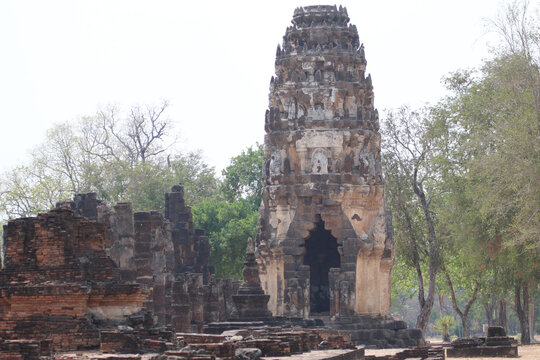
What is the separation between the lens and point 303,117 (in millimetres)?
32406

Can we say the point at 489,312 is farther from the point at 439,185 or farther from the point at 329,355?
the point at 329,355

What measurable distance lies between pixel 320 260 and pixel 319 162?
12.2 feet

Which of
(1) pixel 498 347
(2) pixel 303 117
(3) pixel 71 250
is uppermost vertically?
(2) pixel 303 117

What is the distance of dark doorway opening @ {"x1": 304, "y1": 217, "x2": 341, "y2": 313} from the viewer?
112 ft

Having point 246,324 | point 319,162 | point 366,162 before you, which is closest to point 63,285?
point 246,324

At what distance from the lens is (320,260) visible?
3456 cm

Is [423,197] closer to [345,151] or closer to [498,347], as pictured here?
[345,151]

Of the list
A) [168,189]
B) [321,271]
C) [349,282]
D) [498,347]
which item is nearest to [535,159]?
[498,347]

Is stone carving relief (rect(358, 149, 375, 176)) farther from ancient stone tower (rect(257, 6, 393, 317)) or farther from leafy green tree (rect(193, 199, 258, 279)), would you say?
leafy green tree (rect(193, 199, 258, 279))

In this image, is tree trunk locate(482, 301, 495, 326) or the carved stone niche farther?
tree trunk locate(482, 301, 495, 326)

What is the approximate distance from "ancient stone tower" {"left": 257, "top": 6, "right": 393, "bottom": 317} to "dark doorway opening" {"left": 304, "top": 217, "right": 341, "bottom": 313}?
0.68 meters

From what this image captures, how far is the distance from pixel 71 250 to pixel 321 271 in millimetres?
19625

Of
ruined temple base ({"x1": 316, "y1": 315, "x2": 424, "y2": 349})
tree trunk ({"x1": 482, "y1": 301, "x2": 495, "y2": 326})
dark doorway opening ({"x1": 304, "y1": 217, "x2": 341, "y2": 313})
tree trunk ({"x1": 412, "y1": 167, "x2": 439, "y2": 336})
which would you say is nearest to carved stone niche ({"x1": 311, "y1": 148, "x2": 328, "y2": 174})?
dark doorway opening ({"x1": 304, "y1": 217, "x2": 341, "y2": 313})

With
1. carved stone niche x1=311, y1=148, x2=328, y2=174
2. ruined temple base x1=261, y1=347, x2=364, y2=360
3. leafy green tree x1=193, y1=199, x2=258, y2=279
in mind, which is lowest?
ruined temple base x1=261, y1=347, x2=364, y2=360
